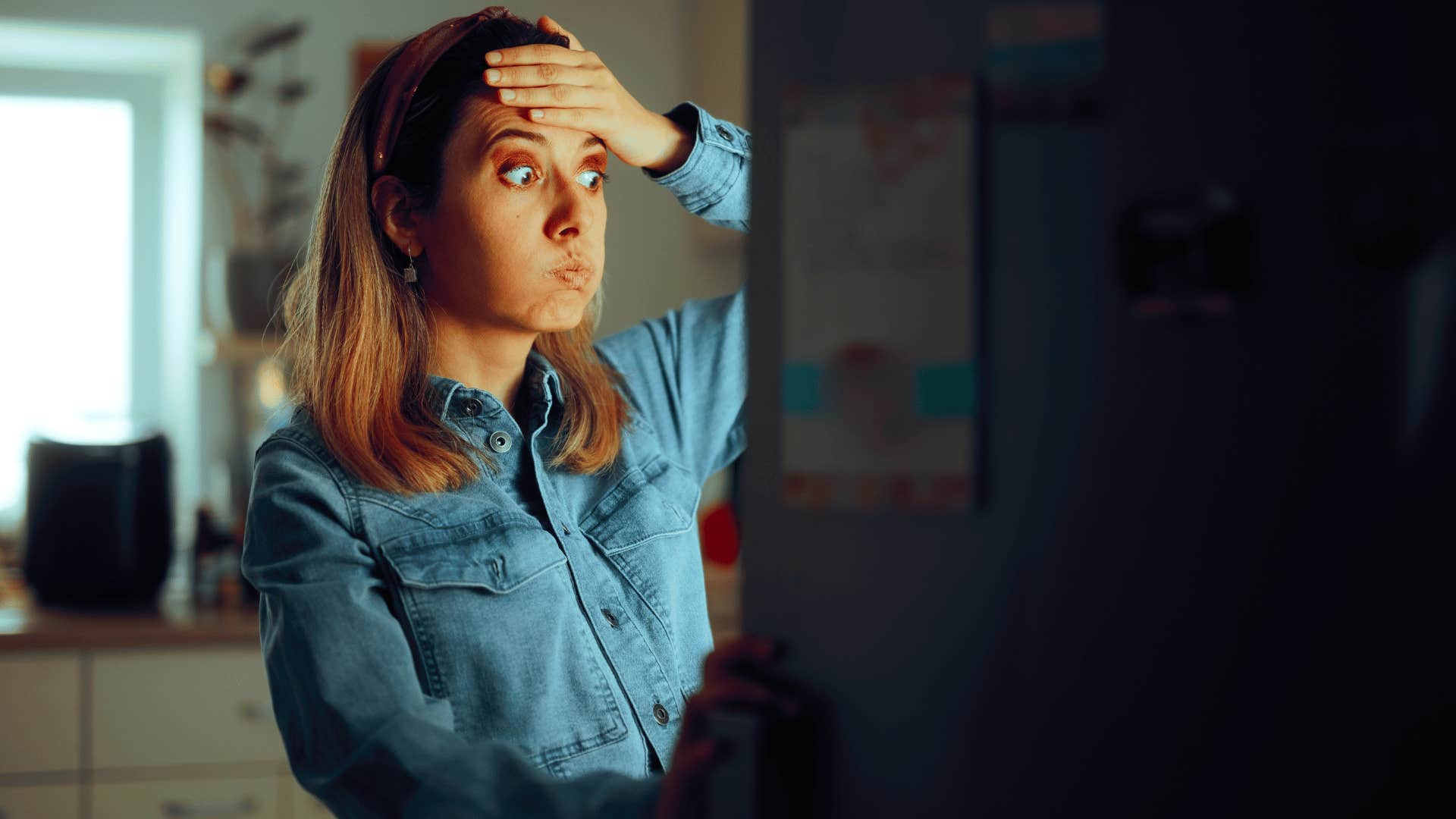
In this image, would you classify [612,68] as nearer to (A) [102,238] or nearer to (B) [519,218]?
(A) [102,238]

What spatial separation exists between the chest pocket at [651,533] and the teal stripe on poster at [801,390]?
0.32 metres

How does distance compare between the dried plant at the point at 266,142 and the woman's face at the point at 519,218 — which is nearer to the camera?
the woman's face at the point at 519,218

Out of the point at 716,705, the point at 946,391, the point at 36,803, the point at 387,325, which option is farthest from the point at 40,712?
the point at 946,391

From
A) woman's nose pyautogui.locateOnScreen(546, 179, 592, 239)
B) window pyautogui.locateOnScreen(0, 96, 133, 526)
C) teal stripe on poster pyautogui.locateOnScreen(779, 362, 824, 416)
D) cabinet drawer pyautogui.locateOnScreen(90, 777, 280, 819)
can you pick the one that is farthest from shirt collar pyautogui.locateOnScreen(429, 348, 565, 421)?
window pyautogui.locateOnScreen(0, 96, 133, 526)

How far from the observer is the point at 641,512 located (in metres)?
0.82

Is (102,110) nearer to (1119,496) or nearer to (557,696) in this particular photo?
(557,696)

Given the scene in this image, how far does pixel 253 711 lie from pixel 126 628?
0.68ft

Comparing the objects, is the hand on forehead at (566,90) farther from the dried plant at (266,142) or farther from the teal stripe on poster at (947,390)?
the dried plant at (266,142)

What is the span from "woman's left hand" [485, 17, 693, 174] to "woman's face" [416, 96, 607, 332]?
0.04 feet

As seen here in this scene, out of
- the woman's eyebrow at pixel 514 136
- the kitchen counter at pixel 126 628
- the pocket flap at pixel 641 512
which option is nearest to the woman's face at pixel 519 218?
the woman's eyebrow at pixel 514 136

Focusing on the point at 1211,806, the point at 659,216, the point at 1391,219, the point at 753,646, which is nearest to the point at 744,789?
the point at 753,646

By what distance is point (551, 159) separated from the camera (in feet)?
2.50

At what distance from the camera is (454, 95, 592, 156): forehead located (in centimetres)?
74

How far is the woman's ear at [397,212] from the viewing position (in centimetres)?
79
